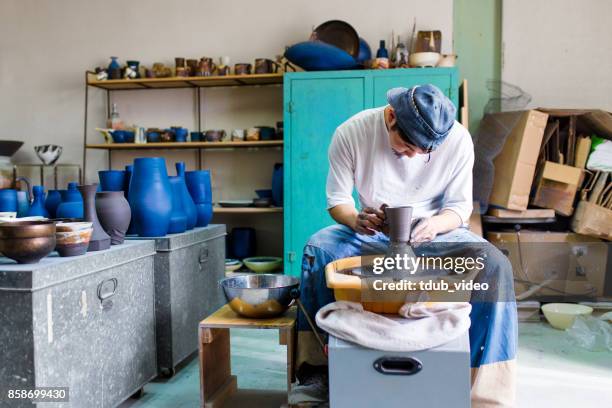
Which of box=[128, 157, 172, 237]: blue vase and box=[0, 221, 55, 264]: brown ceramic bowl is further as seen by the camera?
box=[128, 157, 172, 237]: blue vase

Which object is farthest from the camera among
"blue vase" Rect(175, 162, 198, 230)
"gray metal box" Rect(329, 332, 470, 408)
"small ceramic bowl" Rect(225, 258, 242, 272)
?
"small ceramic bowl" Rect(225, 258, 242, 272)

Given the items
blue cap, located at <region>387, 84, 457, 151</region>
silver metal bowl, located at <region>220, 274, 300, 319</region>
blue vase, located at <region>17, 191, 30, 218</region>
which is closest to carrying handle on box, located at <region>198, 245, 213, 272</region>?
silver metal bowl, located at <region>220, 274, 300, 319</region>

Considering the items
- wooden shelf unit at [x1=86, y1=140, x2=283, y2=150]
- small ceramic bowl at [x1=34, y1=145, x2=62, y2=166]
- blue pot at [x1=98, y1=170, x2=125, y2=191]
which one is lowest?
blue pot at [x1=98, y1=170, x2=125, y2=191]

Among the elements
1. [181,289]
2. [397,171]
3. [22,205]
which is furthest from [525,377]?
[22,205]

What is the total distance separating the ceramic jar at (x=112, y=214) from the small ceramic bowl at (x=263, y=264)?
2.15m

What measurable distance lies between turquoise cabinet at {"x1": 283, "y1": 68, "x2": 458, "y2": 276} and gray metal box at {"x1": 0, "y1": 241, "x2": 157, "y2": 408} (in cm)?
188

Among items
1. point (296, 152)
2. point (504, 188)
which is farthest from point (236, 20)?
point (504, 188)

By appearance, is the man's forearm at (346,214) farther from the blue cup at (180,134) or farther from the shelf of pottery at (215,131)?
the blue cup at (180,134)

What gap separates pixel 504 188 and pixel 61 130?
12.9ft

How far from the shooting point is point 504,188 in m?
3.72

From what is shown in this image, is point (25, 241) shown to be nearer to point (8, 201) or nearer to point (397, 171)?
point (8, 201)

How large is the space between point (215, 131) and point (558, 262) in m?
2.75

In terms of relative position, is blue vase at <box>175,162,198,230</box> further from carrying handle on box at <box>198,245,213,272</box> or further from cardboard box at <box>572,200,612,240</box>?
cardboard box at <box>572,200,612,240</box>

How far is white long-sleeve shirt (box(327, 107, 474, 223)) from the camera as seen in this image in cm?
220
